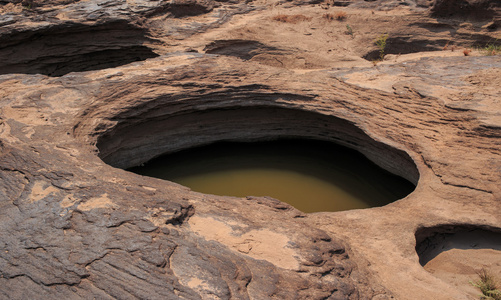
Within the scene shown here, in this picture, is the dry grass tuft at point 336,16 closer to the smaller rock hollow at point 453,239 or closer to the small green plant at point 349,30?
the small green plant at point 349,30

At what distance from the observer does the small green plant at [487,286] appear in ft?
12.1

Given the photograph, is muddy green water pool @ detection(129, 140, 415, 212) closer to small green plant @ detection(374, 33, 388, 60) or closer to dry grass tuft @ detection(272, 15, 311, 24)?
small green plant @ detection(374, 33, 388, 60)

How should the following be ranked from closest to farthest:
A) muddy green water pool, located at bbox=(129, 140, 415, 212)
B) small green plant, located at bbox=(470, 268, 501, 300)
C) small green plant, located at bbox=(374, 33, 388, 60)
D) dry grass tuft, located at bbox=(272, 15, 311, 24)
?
1. small green plant, located at bbox=(470, 268, 501, 300)
2. muddy green water pool, located at bbox=(129, 140, 415, 212)
3. small green plant, located at bbox=(374, 33, 388, 60)
4. dry grass tuft, located at bbox=(272, 15, 311, 24)

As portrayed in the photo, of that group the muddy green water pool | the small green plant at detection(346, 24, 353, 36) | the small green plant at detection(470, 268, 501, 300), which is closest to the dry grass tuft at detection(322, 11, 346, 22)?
the small green plant at detection(346, 24, 353, 36)

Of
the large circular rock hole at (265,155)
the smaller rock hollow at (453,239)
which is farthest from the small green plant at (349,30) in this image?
the smaller rock hollow at (453,239)

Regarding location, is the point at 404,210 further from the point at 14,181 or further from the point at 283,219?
the point at 14,181

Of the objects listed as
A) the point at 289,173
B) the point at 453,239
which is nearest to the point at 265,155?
the point at 289,173

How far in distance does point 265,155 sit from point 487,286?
4.02 metres

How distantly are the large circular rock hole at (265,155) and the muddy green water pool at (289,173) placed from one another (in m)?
0.01

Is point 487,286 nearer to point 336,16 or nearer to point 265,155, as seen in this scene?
point 265,155

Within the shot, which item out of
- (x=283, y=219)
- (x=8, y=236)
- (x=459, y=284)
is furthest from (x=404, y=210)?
(x=8, y=236)

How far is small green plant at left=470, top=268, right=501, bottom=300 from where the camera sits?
3680 mm

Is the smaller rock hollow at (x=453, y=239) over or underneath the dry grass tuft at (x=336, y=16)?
underneath

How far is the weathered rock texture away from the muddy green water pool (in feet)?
0.82
